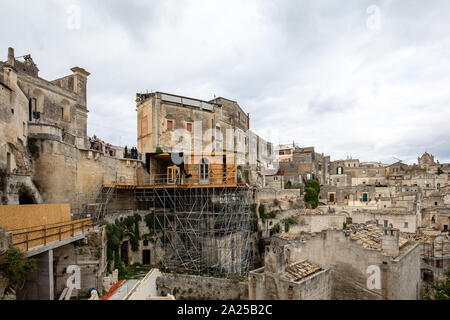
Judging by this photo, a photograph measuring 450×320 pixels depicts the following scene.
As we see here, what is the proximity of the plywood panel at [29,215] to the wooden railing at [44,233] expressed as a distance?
22 cm

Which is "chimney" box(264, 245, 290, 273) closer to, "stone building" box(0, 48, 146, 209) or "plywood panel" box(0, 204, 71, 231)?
"plywood panel" box(0, 204, 71, 231)

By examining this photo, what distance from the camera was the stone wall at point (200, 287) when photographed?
13.8m

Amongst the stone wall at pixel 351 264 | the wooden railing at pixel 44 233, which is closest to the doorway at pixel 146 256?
the wooden railing at pixel 44 233

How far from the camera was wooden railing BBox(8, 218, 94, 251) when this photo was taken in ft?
29.0

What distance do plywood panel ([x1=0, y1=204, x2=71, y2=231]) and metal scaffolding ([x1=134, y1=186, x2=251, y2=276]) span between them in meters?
6.15

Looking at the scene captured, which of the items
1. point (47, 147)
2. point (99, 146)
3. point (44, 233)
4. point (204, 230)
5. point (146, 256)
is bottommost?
point (146, 256)

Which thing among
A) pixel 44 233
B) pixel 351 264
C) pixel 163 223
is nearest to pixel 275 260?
pixel 351 264

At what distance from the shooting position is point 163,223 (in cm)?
1836

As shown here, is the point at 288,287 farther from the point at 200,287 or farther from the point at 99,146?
the point at 99,146

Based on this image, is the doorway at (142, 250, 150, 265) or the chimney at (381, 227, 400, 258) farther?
the doorway at (142, 250, 150, 265)

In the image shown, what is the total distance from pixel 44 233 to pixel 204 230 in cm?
895

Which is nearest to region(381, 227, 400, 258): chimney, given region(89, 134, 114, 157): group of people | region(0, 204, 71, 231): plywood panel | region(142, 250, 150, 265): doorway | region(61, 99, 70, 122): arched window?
region(0, 204, 71, 231): plywood panel

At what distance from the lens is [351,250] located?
32.2 feet
